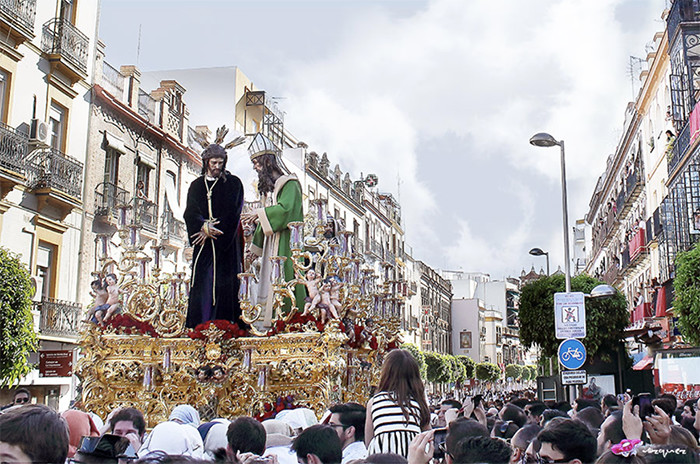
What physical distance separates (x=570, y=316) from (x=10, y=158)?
1322 centimetres

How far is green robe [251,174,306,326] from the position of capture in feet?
34.9

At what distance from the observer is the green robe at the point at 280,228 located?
34.9ft

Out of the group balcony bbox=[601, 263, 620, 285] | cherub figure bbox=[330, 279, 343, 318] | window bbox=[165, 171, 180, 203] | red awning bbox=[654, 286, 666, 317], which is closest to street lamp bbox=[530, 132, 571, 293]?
red awning bbox=[654, 286, 666, 317]

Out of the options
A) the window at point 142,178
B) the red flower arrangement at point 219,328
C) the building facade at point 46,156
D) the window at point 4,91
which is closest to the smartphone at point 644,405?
the red flower arrangement at point 219,328

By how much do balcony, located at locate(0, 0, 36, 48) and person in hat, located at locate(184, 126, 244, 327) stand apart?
11461 millimetres

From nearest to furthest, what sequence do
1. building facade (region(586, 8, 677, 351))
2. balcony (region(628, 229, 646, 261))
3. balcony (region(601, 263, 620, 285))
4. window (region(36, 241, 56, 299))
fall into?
1. window (region(36, 241, 56, 299))
2. building facade (region(586, 8, 677, 351))
3. balcony (region(628, 229, 646, 261))
4. balcony (region(601, 263, 620, 285))

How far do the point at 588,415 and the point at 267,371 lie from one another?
386 cm

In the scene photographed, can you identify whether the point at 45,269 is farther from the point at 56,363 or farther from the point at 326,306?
the point at 326,306

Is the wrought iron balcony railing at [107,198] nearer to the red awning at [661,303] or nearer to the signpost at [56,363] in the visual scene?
the signpost at [56,363]

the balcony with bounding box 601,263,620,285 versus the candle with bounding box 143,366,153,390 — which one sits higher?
the balcony with bounding box 601,263,620,285

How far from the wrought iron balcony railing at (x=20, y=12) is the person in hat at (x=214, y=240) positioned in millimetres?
11526

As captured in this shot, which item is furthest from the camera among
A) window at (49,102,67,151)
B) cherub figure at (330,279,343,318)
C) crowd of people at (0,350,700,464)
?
window at (49,102,67,151)

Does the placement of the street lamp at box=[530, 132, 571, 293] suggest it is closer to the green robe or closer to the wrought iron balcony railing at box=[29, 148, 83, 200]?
the green robe

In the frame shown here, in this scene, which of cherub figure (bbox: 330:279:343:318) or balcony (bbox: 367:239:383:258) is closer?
cherub figure (bbox: 330:279:343:318)
